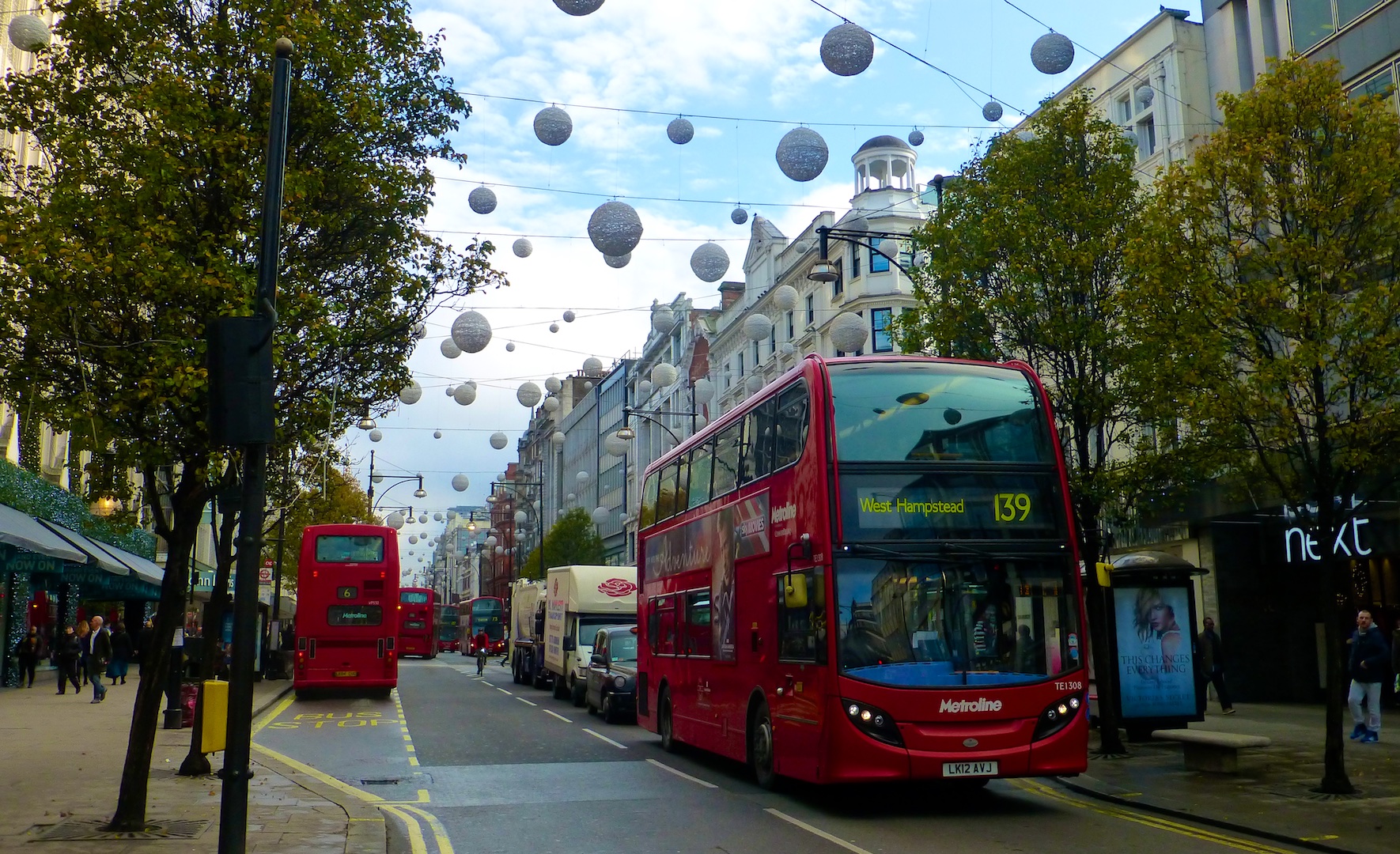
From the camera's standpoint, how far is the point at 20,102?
10922 millimetres

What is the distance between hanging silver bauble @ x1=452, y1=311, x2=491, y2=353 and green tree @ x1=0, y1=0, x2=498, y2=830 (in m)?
6.37

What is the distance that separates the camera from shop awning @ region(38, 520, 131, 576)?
96.7ft

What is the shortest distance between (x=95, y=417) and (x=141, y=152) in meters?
2.21

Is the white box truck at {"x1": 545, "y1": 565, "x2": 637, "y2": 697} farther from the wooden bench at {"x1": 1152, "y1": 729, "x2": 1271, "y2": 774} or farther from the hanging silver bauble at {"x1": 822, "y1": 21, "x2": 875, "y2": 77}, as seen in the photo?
the hanging silver bauble at {"x1": 822, "y1": 21, "x2": 875, "y2": 77}

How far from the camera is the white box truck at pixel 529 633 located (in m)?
36.1

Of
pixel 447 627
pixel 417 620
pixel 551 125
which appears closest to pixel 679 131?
pixel 551 125

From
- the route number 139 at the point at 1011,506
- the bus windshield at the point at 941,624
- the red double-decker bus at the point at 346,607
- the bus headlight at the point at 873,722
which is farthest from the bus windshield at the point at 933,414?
the red double-decker bus at the point at 346,607

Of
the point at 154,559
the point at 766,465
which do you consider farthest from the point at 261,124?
the point at 154,559

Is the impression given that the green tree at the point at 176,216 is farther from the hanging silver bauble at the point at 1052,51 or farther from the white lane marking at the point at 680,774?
the hanging silver bauble at the point at 1052,51

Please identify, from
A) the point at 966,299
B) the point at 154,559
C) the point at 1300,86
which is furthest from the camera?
the point at 154,559

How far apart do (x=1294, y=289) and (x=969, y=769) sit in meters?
5.86

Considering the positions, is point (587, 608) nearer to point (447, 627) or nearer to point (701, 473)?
point (701, 473)

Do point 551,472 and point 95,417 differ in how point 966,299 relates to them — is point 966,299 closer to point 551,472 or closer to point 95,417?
point 95,417

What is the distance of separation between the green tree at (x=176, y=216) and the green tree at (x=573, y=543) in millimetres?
61939
